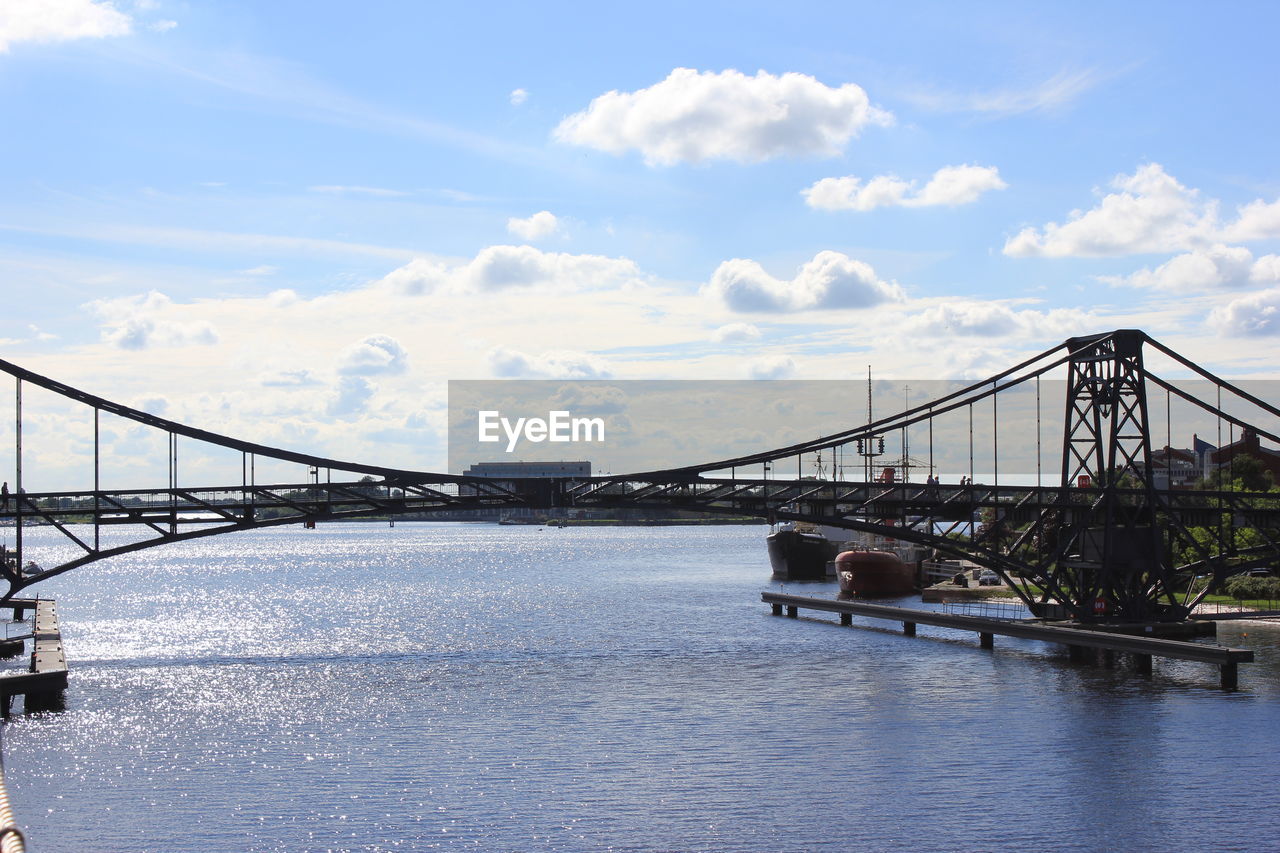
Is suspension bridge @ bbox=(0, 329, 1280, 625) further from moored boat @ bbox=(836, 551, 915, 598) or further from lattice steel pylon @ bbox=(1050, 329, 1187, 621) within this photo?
moored boat @ bbox=(836, 551, 915, 598)

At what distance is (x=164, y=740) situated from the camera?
49094 mm

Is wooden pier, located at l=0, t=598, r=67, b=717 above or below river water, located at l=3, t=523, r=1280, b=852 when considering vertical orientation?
above

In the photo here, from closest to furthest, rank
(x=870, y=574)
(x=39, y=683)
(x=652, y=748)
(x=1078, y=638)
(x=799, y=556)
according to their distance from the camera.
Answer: (x=652, y=748)
(x=39, y=683)
(x=1078, y=638)
(x=870, y=574)
(x=799, y=556)

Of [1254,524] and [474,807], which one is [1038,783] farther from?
[1254,524]

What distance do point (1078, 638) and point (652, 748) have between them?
3088 cm

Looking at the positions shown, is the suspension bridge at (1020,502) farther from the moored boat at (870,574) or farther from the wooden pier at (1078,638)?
the moored boat at (870,574)

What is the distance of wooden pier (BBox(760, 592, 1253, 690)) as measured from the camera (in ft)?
199

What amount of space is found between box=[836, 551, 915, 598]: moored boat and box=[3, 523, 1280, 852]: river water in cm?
4302

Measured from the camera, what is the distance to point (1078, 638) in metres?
68.5

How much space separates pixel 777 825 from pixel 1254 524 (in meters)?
50.6

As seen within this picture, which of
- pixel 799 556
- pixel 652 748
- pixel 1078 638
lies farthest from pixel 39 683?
pixel 799 556

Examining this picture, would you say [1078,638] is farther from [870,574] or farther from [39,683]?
[870,574]

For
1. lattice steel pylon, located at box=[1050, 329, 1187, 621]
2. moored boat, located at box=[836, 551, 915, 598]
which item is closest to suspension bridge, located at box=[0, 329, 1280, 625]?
lattice steel pylon, located at box=[1050, 329, 1187, 621]

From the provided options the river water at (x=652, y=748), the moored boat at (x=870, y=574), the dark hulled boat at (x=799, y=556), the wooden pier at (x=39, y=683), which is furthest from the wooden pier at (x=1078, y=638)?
the dark hulled boat at (x=799, y=556)
